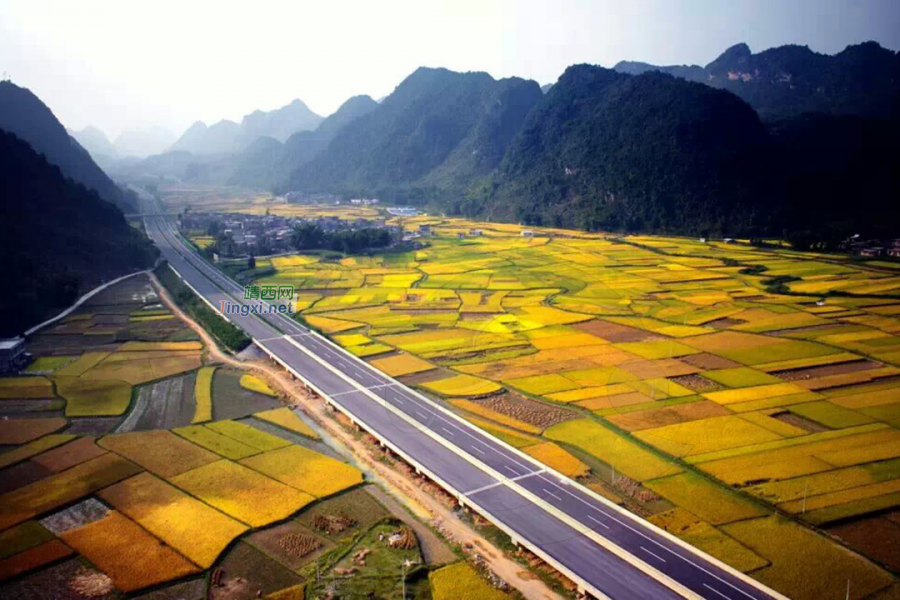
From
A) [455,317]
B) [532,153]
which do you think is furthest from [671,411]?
[532,153]

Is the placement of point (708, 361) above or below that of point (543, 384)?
above

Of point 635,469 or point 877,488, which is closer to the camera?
point 877,488

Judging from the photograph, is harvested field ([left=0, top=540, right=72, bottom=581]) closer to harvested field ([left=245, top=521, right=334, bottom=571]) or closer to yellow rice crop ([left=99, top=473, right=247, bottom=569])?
yellow rice crop ([left=99, top=473, right=247, bottom=569])

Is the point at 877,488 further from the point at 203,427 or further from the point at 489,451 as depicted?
the point at 203,427

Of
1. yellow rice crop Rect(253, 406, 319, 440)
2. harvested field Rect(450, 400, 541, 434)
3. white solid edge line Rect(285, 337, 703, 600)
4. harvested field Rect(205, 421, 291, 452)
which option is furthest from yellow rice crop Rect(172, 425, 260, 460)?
harvested field Rect(450, 400, 541, 434)

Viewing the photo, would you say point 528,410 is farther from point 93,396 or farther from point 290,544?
point 93,396

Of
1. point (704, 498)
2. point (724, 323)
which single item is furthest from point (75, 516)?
point (724, 323)
